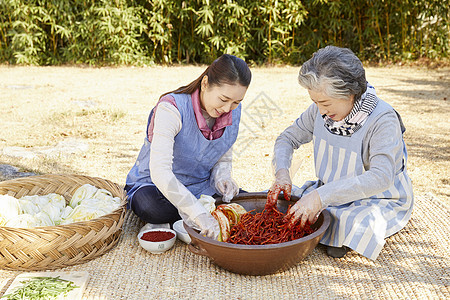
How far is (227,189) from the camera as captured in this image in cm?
276

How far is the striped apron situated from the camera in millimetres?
2447

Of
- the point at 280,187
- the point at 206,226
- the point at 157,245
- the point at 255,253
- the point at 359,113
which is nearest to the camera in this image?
the point at 255,253

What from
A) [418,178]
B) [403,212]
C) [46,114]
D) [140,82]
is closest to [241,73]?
[403,212]

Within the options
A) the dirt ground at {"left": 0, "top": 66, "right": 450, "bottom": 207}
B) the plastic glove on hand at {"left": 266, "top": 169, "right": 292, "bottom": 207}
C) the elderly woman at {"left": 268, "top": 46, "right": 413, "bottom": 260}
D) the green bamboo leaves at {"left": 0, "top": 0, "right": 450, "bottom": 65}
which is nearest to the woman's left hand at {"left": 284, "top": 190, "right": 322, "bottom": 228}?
the elderly woman at {"left": 268, "top": 46, "right": 413, "bottom": 260}

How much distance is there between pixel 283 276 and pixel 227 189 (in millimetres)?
631

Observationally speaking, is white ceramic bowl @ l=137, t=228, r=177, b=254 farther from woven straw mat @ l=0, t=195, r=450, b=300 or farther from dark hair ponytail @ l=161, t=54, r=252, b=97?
dark hair ponytail @ l=161, t=54, r=252, b=97

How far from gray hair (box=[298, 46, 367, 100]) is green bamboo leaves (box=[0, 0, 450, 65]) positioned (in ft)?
22.2

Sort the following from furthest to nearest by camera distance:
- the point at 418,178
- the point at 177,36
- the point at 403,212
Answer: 1. the point at 177,36
2. the point at 418,178
3. the point at 403,212

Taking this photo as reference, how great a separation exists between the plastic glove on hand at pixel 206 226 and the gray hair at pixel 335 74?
83 cm

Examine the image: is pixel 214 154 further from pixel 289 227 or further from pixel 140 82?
pixel 140 82

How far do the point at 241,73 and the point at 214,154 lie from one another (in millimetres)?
631

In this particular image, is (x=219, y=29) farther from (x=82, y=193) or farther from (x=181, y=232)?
(x=181, y=232)

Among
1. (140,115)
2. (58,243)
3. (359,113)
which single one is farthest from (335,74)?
(140,115)

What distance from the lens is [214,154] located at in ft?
9.35
